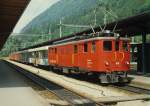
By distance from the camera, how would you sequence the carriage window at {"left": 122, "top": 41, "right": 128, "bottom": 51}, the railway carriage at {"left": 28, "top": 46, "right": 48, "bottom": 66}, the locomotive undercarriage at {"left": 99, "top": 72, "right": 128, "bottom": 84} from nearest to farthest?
the locomotive undercarriage at {"left": 99, "top": 72, "right": 128, "bottom": 84}, the carriage window at {"left": 122, "top": 41, "right": 128, "bottom": 51}, the railway carriage at {"left": 28, "top": 46, "right": 48, "bottom": 66}

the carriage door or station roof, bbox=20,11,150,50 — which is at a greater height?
station roof, bbox=20,11,150,50

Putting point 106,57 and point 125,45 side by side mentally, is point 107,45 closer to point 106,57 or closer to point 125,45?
point 106,57

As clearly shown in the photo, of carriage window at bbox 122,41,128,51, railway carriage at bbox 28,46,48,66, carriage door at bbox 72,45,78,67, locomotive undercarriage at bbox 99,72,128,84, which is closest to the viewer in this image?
locomotive undercarriage at bbox 99,72,128,84

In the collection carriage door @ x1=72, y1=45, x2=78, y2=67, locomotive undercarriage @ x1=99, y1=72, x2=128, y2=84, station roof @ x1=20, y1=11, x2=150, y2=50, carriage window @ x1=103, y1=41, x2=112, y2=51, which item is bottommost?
locomotive undercarriage @ x1=99, y1=72, x2=128, y2=84

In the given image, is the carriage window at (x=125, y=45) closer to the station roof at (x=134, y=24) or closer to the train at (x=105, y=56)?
the train at (x=105, y=56)

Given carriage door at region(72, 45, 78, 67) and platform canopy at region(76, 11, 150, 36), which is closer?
platform canopy at region(76, 11, 150, 36)

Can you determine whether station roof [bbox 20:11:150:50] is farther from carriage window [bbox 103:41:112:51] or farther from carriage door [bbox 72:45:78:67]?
carriage door [bbox 72:45:78:67]

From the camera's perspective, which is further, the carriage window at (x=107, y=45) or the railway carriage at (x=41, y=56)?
the railway carriage at (x=41, y=56)

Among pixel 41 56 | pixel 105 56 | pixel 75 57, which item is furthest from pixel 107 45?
pixel 41 56

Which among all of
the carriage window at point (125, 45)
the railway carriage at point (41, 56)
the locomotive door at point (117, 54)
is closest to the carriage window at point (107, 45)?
the locomotive door at point (117, 54)

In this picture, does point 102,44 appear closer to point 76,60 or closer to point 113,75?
point 113,75

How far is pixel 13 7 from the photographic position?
25531 mm

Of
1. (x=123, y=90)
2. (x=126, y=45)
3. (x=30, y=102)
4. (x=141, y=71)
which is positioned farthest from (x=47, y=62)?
(x=30, y=102)

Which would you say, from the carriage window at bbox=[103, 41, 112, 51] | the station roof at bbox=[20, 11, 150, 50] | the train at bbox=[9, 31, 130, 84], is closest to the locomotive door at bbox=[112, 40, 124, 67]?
the train at bbox=[9, 31, 130, 84]
